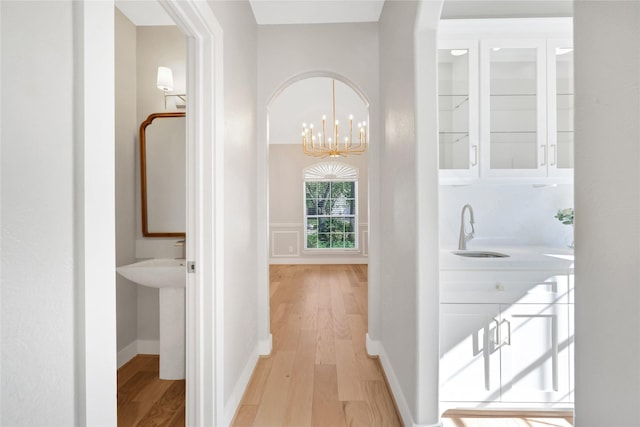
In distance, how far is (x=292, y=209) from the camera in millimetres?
7477

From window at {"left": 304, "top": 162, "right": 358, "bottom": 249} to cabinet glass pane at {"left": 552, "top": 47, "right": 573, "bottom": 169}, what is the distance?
523cm

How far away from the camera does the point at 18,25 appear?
645 millimetres

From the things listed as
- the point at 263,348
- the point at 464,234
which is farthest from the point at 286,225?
the point at 464,234

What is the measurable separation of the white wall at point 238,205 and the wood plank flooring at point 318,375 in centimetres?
16

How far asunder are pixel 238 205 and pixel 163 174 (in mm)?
985

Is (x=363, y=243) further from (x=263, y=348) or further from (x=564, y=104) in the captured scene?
(x=564, y=104)

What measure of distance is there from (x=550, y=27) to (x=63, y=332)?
2.94 m

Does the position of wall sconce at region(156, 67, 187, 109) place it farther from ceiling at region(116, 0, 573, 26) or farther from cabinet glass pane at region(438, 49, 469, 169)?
cabinet glass pane at region(438, 49, 469, 169)

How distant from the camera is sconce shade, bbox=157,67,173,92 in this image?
2.62 m

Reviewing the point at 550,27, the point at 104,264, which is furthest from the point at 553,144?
the point at 104,264

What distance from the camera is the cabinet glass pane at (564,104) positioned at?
228cm

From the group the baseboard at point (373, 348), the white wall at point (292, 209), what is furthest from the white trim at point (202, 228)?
the white wall at point (292, 209)

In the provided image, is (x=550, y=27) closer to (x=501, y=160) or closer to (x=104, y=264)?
(x=501, y=160)

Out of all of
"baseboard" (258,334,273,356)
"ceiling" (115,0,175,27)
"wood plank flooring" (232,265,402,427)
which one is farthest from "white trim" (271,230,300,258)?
"ceiling" (115,0,175,27)
